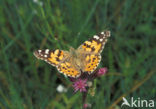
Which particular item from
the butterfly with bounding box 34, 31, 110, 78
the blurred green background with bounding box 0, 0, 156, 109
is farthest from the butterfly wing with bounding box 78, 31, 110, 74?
the blurred green background with bounding box 0, 0, 156, 109

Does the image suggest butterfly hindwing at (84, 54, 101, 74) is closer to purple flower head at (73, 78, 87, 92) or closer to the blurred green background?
purple flower head at (73, 78, 87, 92)

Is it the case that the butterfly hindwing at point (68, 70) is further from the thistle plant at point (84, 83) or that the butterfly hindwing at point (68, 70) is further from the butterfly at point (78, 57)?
the thistle plant at point (84, 83)

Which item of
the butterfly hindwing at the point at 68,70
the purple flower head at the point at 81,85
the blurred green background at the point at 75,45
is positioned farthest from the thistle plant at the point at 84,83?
the blurred green background at the point at 75,45

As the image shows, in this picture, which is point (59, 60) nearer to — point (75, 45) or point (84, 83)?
point (84, 83)

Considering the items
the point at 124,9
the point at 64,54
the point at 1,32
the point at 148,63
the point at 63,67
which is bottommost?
the point at 63,67

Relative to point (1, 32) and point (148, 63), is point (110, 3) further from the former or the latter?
point (1, 32)

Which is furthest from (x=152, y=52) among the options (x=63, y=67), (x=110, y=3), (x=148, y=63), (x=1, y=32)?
(x=1, y=32)
